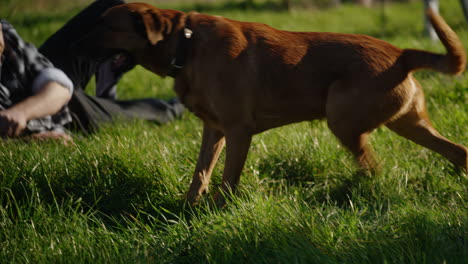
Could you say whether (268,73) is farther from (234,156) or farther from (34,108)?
(34,108)

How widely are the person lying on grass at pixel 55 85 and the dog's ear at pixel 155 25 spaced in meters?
0.22

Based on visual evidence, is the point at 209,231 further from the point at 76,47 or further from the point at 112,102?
the point at 112,102

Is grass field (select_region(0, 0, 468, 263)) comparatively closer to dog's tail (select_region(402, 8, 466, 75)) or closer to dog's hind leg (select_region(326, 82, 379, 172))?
dog's hind leg (select_region(326, 82, 379, 172))

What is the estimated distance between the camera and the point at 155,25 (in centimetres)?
281

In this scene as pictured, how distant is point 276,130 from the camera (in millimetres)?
3781

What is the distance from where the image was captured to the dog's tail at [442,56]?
2713mm

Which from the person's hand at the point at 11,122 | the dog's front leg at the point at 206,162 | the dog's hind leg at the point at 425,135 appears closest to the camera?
the dog's front leg at the point at 206,162

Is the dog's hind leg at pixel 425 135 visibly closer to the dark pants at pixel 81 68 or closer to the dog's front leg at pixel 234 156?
the dog's front leg at pixel 234 156

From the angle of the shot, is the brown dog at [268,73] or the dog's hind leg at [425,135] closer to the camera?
the brown dog at [268,73]

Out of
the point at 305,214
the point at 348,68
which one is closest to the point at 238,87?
the point at 348,68

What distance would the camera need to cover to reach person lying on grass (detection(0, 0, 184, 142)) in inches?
136

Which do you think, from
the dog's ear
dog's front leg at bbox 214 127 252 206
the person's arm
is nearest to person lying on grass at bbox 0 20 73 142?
the person's arm

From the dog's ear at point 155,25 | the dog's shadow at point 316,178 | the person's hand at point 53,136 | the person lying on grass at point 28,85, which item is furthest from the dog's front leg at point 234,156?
the person lying on grass at point 28,85

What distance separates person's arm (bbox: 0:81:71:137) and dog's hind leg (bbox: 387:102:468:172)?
2.20 m
